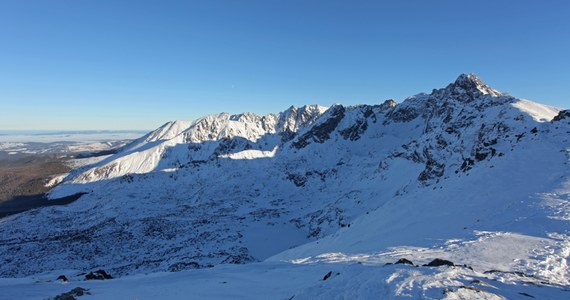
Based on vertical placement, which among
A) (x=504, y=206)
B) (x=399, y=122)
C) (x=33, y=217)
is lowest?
(x=33, y=217)

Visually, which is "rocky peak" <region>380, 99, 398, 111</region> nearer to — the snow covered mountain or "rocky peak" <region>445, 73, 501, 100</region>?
the snow covered mountain

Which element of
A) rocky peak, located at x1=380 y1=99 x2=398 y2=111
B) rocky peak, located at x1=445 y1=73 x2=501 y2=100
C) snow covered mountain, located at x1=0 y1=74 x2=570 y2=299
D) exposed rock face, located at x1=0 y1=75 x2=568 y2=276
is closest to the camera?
snow covered mountain, located at x1=0 y1=74 x2=570 y2=299

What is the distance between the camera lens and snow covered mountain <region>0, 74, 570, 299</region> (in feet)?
57.2

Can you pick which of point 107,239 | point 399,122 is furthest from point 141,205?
point 399,122

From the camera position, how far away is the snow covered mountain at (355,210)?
57.2 ft

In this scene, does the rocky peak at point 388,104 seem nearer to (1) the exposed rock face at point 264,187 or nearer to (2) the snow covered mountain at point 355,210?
(1) the exposed rock face at point 264,187

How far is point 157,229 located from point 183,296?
78921 millimetres

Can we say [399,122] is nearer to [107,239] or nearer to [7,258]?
[107,239]

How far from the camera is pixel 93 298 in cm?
1642

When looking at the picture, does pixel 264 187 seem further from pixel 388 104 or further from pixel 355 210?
pixel 388 104

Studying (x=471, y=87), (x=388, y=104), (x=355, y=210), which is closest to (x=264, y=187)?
(x=355, y=210)

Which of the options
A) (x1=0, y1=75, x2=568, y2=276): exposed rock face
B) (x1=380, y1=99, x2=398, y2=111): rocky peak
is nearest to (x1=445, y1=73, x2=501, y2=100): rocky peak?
(x1=0, y1=75, x2=568, y2=276): exposed rock face

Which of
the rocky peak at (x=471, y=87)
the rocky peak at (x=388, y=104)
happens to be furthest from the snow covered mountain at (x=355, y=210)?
the rocky peak at (x=388, y=104)

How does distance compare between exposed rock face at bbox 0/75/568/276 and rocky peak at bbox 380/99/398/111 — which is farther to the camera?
rocky peak at bbox 380/99/398/111
